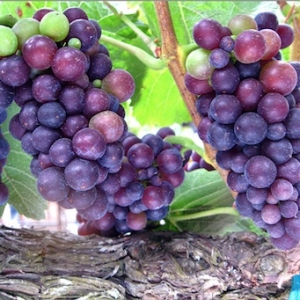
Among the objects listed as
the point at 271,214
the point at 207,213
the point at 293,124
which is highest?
the point at 293,124

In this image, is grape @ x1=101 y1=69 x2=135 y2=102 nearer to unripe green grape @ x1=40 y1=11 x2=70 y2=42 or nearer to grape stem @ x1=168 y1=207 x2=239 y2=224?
unripe green grape @ x1=40 y1=11 x2=70 y2=42

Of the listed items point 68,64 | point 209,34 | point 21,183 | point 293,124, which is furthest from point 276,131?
point 21,183

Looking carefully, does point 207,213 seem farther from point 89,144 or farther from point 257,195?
point 89,144

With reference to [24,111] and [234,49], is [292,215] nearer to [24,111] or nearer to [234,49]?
[234,49]

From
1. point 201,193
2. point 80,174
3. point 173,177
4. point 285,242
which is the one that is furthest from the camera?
point 201,193

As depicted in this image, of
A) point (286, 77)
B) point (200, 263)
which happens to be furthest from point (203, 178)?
point (286, 77)

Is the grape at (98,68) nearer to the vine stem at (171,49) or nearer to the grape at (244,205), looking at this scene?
the vine stem at (171,49)
